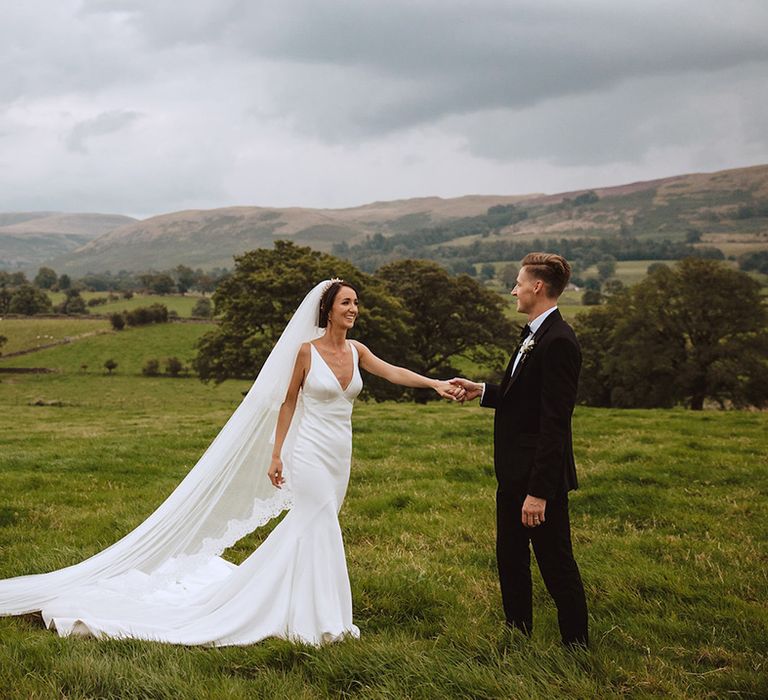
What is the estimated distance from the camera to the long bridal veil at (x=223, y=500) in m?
7.57

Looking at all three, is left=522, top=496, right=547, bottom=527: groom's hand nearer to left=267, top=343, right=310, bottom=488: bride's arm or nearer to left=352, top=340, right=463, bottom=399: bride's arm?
A: left=352, top=340, right=463, bottom=399: bride's arm

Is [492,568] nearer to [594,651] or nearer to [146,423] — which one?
[594,651]

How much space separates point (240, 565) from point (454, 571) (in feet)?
8.22

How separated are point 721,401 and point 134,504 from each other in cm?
4312

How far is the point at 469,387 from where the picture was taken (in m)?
7.39

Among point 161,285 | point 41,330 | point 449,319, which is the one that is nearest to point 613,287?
point 449,319

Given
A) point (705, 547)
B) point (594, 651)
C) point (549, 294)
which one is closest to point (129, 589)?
point (594, 651)

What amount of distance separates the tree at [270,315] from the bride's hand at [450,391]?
33.1 m

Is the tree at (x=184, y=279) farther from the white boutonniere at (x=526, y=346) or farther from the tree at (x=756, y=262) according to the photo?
the white boutonniere at (x=526, y=346)

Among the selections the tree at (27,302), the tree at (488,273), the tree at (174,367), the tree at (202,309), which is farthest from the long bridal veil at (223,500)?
the tree at (488,273)

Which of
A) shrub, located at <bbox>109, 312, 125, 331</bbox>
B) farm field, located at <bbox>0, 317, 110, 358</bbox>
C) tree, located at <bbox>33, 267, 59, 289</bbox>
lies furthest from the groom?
tree, located at <bbox>33, 267, 59, 289</bbox>

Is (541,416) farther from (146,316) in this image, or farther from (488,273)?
(488,273)

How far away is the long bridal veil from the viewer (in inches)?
298

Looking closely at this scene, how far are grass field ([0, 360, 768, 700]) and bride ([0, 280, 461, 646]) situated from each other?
1.31 feet
